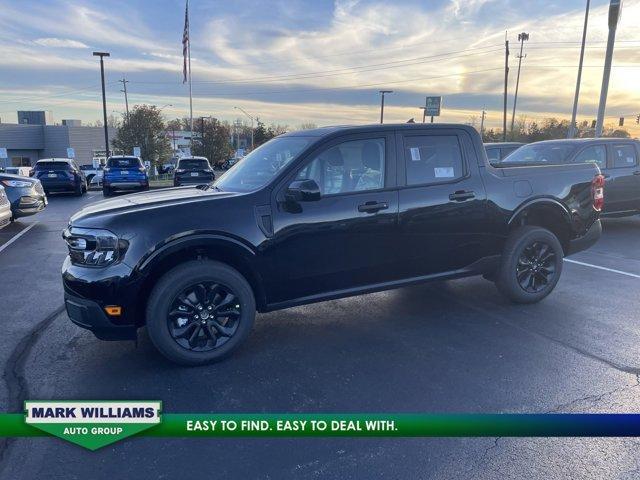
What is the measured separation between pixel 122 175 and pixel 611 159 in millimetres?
16460

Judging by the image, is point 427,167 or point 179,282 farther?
point 427,167

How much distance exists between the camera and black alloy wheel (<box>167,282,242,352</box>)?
3.80 metres

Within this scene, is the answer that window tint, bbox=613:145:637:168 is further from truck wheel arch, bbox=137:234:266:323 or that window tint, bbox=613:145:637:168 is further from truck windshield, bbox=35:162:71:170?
truck windshield, bbox=35:162:71:170

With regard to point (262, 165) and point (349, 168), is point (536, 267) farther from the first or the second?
point (262, 165)

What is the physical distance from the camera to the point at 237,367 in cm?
387

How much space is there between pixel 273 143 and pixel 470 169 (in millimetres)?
2029

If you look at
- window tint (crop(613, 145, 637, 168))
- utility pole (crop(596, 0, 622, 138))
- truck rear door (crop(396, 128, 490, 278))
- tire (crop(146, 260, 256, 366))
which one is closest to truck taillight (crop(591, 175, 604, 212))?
truck rear door (crop(396, 128, 490, 278))

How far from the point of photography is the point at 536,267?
534cm

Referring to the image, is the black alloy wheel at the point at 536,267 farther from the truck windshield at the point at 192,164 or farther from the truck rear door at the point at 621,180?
the truck windshield at the point at 192,164

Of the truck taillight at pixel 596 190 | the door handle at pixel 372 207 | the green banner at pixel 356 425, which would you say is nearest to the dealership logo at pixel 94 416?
the green banner at pixel 356 425

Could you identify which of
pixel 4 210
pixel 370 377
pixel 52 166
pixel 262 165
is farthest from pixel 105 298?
pixel 52 166

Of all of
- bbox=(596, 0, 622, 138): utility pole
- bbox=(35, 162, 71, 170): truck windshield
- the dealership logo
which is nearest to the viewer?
the dealership logo

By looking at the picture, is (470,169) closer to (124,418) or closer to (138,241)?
(138,241)

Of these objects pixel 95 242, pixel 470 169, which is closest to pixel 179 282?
pixel 95 242
